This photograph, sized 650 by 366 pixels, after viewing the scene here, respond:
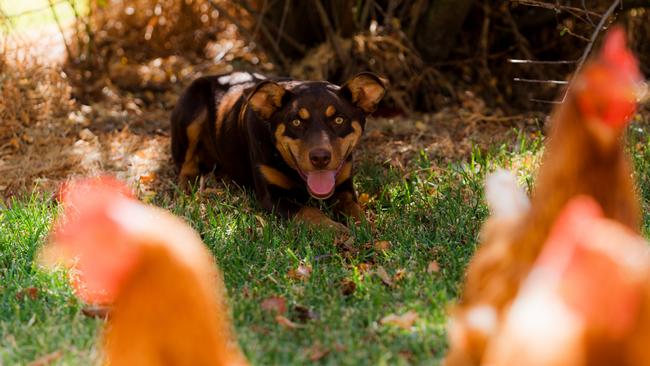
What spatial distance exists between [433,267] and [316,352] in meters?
1.10

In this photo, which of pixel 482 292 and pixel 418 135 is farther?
pixel 418 135

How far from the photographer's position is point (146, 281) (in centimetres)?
265

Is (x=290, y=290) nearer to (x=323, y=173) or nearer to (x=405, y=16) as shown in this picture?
→ (x=323, y=173)

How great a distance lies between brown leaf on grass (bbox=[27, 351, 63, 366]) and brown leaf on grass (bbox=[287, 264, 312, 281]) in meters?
1.32

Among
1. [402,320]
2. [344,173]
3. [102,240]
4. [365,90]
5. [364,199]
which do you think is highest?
[102,240]

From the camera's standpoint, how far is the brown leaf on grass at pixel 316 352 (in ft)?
11.7

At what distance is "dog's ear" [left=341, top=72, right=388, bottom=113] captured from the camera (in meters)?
5.91

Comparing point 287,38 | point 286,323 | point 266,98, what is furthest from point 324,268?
point 287,38

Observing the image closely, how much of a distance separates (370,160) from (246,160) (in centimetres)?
96

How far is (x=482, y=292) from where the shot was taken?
308 centimetres

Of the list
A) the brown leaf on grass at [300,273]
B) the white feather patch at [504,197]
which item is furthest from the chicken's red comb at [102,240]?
the brown leaf on grass at [300,273]

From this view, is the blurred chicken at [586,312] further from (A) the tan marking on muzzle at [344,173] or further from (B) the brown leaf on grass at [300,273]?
(A) the tan marking on muzzle at [344,173]

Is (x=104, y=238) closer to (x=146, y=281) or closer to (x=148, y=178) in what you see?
(x=146, y=281)

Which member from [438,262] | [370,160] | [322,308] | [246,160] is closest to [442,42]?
[370,160]
